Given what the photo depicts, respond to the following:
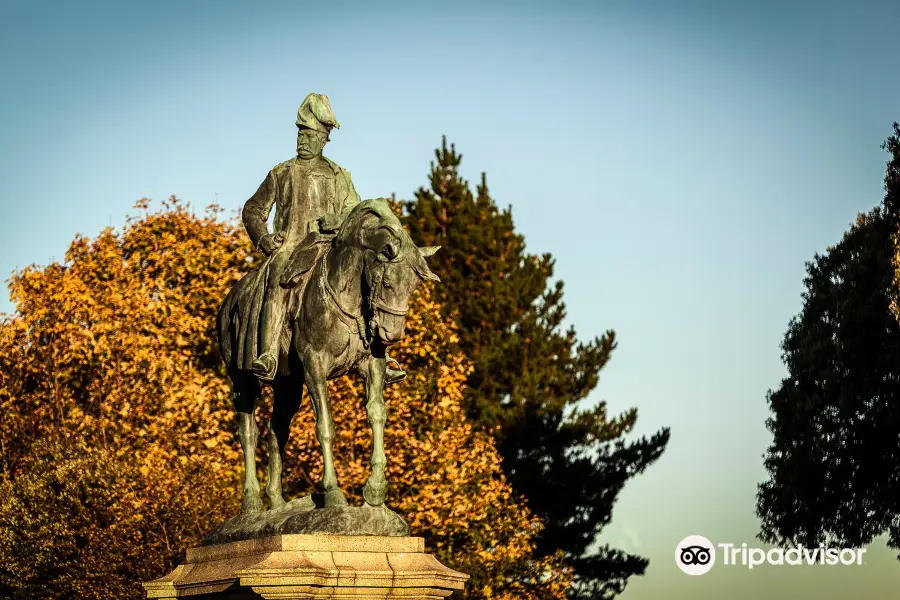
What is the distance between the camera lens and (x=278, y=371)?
1459cm

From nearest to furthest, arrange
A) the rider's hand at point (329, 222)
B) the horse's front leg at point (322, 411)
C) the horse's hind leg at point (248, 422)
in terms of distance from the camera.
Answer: the horse's front leg at point (322, 411) < the rider's hand at point (329, 222) < the horse's hind leg at point (248, 422)

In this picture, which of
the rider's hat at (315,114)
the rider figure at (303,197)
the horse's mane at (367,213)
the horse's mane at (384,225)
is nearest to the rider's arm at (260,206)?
the rider figure at (303,197)

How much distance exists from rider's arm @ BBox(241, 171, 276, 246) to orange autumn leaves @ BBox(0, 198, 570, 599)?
1608cm

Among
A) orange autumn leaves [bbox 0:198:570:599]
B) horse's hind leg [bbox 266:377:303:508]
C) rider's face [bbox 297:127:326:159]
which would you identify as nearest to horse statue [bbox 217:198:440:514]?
horse's hind leg [bbox 266:377:303:508]

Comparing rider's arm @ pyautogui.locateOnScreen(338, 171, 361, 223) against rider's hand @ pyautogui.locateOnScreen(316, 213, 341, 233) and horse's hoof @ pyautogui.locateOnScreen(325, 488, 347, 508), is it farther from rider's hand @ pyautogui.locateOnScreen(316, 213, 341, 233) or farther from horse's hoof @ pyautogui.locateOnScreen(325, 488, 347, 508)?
horse's hoof @ pyautogui.locateOnScreen(325, 488, 347, 508)

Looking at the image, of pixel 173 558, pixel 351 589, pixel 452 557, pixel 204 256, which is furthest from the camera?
pixel 204 256

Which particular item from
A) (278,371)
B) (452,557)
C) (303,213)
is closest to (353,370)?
(278,371)

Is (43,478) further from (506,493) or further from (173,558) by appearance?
(506,493)

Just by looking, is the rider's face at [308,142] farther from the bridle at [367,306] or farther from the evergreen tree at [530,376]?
the evergreen tree at [530,376]

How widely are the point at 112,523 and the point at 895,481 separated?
827 inches

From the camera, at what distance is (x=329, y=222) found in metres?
14.5

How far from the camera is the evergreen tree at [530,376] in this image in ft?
157

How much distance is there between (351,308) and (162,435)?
2209cm

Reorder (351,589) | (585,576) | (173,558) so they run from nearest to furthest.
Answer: (351,589) → (173,558) → (585,576)
